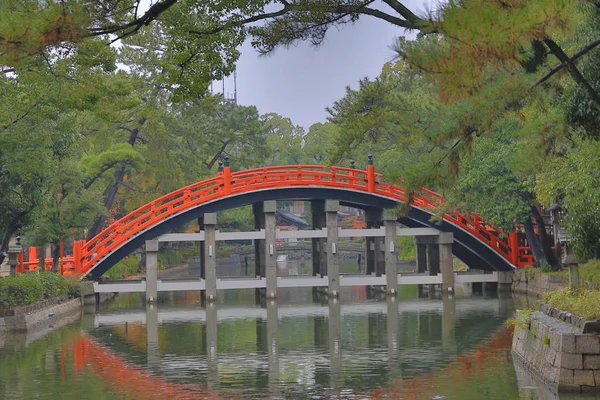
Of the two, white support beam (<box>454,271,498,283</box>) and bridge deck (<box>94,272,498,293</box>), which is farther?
white support beam (<box>454,271,498,283</box>)

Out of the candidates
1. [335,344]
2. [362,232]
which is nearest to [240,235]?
[362,232]

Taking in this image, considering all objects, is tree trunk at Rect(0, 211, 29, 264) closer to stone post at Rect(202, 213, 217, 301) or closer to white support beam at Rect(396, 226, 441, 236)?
stone post at Rect(202, 213, 217, 301)

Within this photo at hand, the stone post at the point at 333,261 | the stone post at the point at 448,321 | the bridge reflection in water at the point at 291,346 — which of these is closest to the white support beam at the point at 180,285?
the bridge reflection in water at the point at 291,346

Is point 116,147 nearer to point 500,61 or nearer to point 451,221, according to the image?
point 451,221

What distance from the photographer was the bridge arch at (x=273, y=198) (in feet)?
110

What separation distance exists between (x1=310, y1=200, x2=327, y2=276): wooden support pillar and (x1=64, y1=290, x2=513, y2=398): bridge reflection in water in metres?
4.41

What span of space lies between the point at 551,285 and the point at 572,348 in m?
17.4

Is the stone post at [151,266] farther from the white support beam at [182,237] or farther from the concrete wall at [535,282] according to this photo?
the concrete wall at [535,282]

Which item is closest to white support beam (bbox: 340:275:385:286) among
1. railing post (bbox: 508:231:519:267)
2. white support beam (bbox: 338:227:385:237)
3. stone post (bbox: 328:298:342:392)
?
stone post (bbox: 328:298:342:392)

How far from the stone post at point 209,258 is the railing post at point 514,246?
11.5 metres

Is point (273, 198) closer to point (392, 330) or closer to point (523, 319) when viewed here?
point (392, 330)

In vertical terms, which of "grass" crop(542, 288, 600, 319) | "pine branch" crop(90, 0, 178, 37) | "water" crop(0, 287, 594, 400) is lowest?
"water" crop(0, 287, 594, 400)

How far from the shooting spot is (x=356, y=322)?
26.7 metres

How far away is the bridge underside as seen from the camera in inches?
1326
